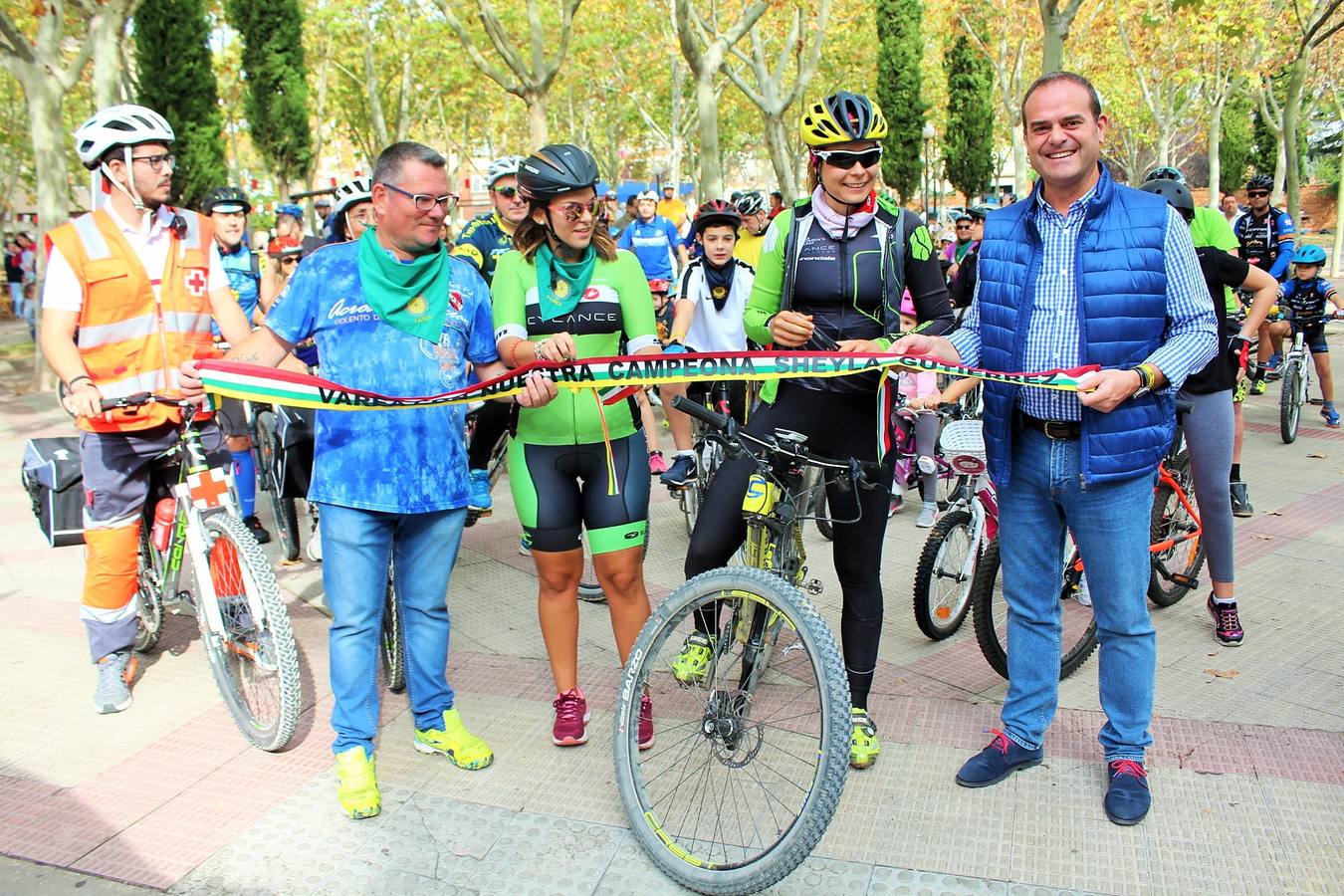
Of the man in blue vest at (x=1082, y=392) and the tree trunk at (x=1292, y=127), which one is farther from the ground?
the tree trunk at (x=1292, y=127)

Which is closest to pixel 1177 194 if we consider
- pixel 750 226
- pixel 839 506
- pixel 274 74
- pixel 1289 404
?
pixel 839 506

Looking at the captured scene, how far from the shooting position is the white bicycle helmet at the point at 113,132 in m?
4.14

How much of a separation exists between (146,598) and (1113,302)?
13.8 feet

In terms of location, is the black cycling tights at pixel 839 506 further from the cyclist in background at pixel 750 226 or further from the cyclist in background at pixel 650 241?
the cyclist in background at pixel 650 241

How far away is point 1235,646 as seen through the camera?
483 cm

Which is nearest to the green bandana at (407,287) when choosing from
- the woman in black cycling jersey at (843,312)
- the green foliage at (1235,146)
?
the woman in black cycling jersey at (843,312)

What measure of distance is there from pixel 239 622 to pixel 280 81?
2685 cm

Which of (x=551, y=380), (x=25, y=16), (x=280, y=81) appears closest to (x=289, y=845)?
(x=551, y=380)

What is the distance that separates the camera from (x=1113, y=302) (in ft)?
10.4

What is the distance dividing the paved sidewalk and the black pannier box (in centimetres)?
69

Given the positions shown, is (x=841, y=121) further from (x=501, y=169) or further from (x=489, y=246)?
(x=501, y=169)

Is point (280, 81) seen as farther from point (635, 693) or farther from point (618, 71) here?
point (635, 693)

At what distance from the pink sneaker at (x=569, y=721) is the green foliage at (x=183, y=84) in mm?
20236

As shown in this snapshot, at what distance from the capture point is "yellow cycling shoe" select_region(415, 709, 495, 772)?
3.84 metres
